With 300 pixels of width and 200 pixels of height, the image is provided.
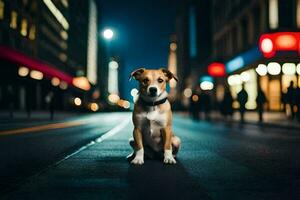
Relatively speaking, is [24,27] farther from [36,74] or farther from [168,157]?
[168,157]

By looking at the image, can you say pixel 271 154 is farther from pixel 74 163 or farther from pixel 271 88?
pixel 271 88

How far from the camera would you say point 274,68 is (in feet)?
118

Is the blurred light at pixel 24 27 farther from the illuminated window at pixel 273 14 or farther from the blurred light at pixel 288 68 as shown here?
the blurred light at pixel 288 68

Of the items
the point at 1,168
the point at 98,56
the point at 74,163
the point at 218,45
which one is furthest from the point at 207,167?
the point at 98,56

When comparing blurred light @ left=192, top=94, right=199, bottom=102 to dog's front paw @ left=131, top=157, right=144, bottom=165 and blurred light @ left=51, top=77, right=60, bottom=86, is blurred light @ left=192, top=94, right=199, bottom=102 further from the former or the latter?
blurred light @ left=51, top=77, right=60, bottom=86

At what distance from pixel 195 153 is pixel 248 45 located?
117ft

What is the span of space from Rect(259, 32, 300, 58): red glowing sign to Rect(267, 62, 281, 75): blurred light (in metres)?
0.69

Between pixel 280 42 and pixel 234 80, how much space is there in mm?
14227

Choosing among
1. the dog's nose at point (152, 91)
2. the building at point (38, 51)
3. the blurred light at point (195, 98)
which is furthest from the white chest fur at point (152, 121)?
the building at point (38, 51)

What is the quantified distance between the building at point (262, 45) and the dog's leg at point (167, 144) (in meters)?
21.8

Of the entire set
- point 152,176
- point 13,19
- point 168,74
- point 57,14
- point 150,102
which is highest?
point 57,14

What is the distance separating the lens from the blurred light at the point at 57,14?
66.6 metres

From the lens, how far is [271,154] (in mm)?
8875

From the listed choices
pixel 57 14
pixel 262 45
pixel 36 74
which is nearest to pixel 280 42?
pixel 262 45
